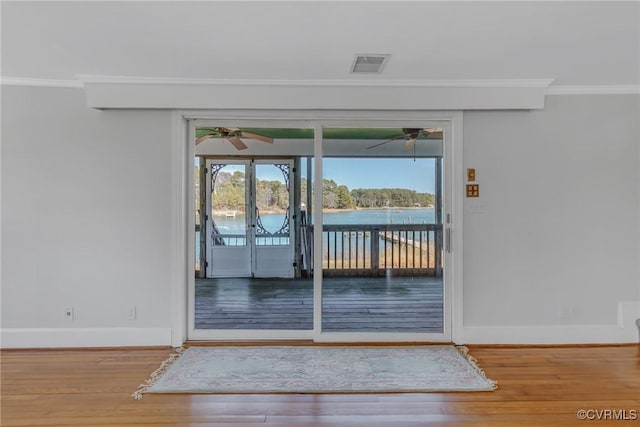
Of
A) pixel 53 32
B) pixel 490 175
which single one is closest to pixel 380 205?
pixel 490 175

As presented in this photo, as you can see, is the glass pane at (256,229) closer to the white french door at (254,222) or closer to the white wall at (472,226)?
the white french door at (254,222)

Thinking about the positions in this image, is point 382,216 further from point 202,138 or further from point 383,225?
point 202,138

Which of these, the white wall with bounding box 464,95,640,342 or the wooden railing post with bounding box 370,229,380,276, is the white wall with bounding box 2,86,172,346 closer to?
the wooden railing post with bounding box 370,229,380,276

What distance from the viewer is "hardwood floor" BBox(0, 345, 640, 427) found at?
2.29m

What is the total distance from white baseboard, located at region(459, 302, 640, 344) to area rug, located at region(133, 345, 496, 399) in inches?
20.4

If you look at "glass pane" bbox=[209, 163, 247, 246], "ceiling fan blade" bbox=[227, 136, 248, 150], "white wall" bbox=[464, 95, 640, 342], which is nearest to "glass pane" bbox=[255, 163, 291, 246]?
"glass pane" bbox=[209, 163, 247, 246]

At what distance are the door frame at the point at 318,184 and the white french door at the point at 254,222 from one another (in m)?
1.46

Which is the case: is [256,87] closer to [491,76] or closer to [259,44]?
[259,44]

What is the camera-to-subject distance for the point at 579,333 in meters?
3.50

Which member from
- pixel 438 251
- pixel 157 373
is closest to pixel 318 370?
pixel 157 373

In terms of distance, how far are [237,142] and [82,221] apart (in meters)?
1.95

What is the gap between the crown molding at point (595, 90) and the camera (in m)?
3.46

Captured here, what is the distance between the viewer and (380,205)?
12.1 feet

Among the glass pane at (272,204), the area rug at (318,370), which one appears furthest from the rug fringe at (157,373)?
the glass pane at (272,204)
